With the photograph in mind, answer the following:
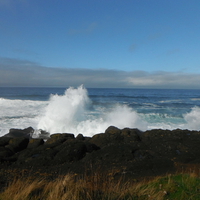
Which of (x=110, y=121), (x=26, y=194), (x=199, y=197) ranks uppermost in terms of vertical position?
(x=26, y=194)

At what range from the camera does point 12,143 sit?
10945 mm

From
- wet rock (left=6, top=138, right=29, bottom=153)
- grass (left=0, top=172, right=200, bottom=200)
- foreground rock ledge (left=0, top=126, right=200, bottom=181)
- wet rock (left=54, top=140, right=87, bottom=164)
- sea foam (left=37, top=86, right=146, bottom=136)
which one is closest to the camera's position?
grass (left=0, top=172, right=200, bottom=200)

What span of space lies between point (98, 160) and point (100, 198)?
4.98 meters

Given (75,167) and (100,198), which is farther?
(75,167)

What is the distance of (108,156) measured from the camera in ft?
29.1

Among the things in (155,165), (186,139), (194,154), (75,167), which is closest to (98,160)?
(75,167)

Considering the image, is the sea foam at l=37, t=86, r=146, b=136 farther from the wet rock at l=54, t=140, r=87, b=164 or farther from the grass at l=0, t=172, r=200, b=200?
the grass at l=0, t=172, r=200, b=200

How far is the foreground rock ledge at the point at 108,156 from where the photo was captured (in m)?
7.80

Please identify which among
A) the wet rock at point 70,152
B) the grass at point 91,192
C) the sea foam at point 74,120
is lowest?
the sea foam at point 74,120

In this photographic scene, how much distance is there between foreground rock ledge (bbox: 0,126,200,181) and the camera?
7797 millimetres

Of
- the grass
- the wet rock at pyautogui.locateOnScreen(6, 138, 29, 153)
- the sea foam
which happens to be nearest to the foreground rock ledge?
the wet rock at pyautogui.locateOnScreen(6, 138, 29, 153)

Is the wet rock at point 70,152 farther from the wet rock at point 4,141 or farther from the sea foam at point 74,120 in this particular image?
the sea foam at point 74,120

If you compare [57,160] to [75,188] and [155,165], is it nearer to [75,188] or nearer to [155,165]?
[155,165]

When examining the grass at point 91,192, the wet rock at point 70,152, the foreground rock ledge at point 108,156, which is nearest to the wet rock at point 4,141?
the foreground rock ledge at point 108,156
